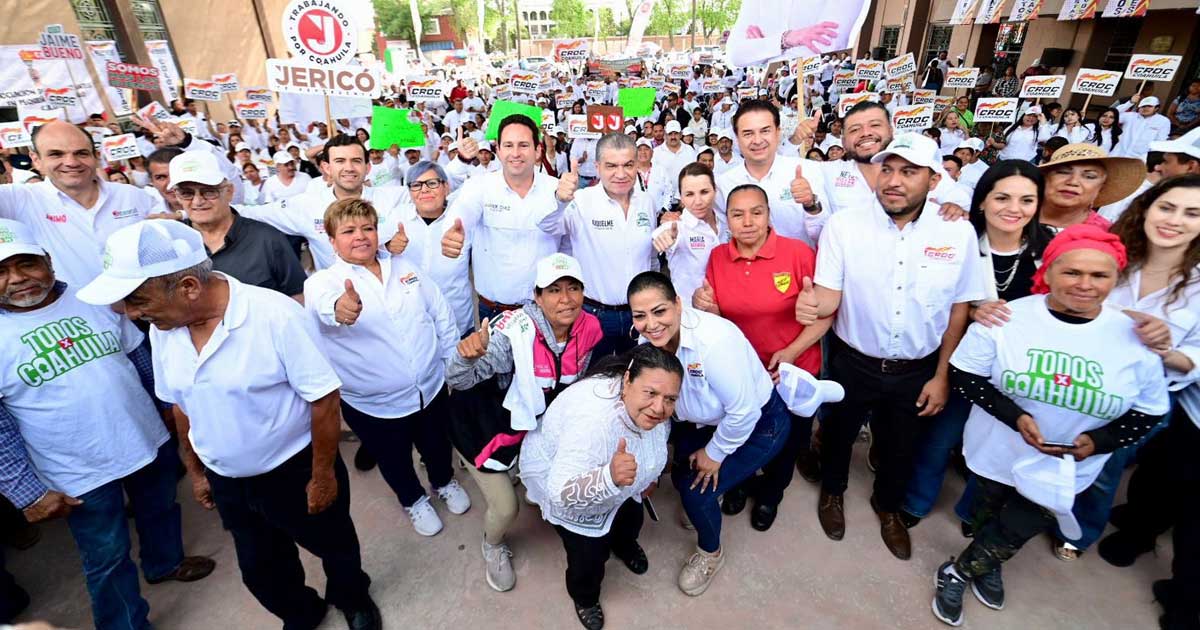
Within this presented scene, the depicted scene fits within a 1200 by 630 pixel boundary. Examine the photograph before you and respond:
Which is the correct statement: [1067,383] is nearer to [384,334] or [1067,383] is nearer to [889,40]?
[384,334]

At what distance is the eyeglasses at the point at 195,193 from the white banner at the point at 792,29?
3.88 m

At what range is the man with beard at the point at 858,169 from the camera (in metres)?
3.58

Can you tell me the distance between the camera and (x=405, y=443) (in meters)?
3.29

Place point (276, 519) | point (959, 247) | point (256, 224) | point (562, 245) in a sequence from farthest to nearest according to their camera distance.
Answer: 1. point (562, 245)
2. point (256, 224)
3. point (959, 247)
4. point (276, 519)

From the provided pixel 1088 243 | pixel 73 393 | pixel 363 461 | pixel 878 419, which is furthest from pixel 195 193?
pixel 1088 243

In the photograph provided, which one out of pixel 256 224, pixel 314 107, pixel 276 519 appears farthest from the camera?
pixel 314 107

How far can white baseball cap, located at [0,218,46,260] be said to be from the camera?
213 centimetres

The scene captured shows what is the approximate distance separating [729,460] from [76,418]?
120 inches

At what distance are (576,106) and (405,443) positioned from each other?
12334mm

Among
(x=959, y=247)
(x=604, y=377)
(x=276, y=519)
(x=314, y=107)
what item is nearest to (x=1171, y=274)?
(x=959, y=247)

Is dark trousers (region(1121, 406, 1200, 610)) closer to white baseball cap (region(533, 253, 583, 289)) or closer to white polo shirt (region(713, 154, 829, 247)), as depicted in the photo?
white polo shirt (region(713, 154, 829, 247))

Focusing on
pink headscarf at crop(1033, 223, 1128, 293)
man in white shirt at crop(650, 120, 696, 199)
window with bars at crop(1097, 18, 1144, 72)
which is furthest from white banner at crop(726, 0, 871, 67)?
window with bars at crop(1097, 18, 1144, 72)

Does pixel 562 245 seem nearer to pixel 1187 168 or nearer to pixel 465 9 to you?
pixel 1187 168

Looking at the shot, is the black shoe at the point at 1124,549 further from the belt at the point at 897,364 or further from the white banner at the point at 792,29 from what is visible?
the white banner at the point at 792,29
